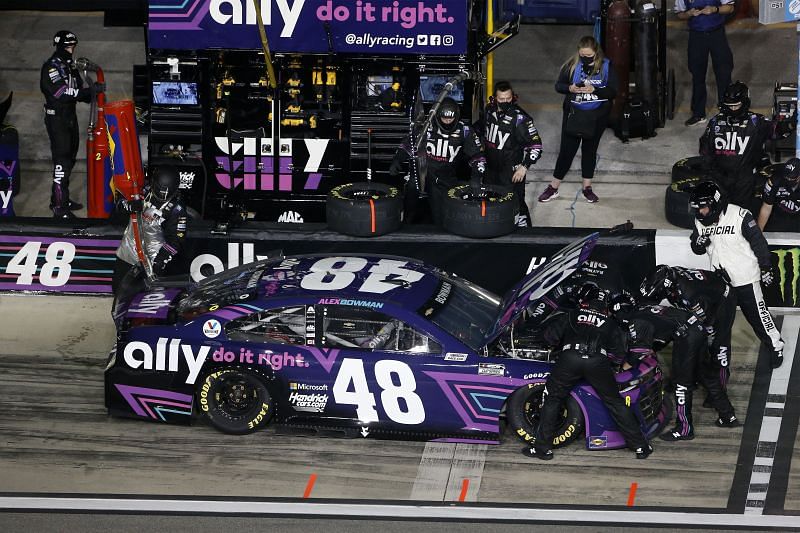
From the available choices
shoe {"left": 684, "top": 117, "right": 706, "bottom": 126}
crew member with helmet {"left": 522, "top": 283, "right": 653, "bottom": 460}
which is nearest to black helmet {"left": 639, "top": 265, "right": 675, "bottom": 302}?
crew member with helmet {"left": 522, "top": 283, "right": 653, "bottom": 460}

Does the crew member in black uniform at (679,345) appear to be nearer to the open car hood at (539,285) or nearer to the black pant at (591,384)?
the open car hood at (539,285)

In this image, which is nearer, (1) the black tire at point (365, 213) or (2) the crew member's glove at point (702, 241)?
(2) the crew member's glove at point (702, 241)

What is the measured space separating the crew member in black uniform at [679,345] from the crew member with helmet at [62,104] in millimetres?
7247

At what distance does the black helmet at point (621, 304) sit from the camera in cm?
1178

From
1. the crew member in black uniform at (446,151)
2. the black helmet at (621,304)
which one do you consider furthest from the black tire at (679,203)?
the black helmet at (621,304)

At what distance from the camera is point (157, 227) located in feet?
43.6

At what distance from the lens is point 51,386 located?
12891 millimetres

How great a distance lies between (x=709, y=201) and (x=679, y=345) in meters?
1.34

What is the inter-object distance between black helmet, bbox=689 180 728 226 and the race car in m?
1.22

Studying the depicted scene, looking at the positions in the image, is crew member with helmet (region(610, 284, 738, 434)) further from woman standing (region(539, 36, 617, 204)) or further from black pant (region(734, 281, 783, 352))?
woman standing (region(539, 36, 617, 204))

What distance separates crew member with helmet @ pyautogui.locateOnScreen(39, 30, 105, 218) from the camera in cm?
1603

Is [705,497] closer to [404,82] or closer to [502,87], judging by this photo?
[502,87]

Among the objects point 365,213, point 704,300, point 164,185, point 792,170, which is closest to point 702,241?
point 704,300

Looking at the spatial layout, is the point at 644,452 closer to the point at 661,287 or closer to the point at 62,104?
the point at 661,287
